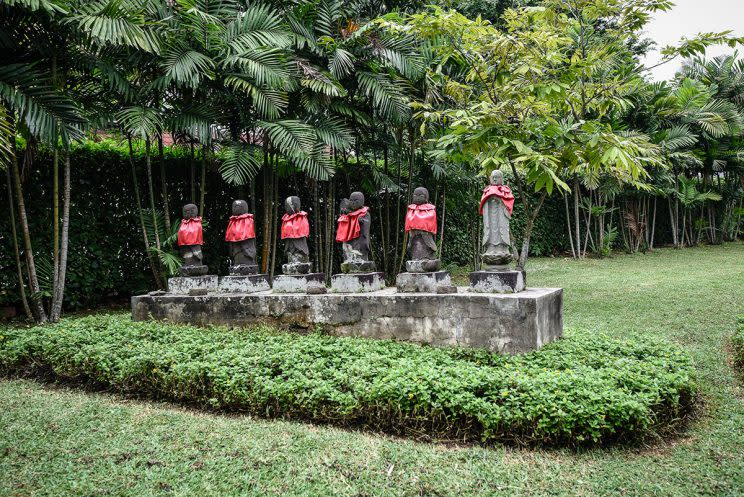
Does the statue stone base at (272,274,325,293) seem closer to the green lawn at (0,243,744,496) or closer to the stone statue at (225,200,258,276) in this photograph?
the stone statue at (225,200,258,276)

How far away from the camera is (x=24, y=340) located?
555 cm

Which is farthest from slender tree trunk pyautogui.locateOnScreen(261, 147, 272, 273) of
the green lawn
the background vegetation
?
the green lawn

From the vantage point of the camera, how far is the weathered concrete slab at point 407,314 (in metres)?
5.00

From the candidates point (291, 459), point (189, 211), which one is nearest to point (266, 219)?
point (189, 211)

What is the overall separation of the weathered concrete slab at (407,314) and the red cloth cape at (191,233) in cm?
73

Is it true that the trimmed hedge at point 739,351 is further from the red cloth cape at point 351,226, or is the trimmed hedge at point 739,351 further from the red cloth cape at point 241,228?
the red cloth cape at point 241,228

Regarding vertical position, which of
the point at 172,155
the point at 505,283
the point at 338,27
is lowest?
the point at 505,283

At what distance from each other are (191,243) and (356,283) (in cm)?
239

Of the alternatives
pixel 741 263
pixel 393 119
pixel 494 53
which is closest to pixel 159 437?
pixel 494 53

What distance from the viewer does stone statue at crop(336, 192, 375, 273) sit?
6.06 m

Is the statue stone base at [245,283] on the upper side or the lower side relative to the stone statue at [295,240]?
lower

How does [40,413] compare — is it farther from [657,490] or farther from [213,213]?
[213,213]

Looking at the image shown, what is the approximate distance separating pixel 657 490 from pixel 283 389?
99.2 inches

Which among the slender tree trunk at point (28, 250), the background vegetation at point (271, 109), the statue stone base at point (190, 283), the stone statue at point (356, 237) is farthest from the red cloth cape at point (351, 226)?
the slender tree trunk at point (28, 250)
